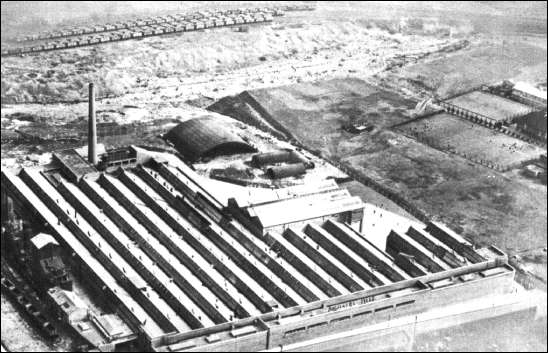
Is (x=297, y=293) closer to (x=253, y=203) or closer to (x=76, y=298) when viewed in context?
(x=253, y=203)

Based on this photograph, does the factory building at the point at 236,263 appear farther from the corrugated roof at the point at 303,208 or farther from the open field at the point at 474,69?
the open field at the point at 474,69

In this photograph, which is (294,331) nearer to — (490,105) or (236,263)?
(236,263)

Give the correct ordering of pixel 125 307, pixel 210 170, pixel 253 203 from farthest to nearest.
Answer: pixel 210 170 < pixel 253 203 < pixel 125 307

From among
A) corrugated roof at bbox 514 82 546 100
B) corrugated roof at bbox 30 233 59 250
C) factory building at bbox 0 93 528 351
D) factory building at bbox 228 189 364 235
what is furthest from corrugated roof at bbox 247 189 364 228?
corrugated roof at bbox 514 82 546 100

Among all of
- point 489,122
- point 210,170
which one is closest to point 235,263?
point 210,170

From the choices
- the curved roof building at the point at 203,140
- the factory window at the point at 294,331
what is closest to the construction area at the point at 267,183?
the factory window at the point at 294,331

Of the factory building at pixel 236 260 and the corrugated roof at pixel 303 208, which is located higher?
the corrugated roof at pixel 303 208

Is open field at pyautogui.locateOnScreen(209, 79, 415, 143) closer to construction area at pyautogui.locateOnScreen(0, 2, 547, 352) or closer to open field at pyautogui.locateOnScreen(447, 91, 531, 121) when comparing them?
construction area at pyautogui.locateOnScreen(0, 2, 547, 352)
